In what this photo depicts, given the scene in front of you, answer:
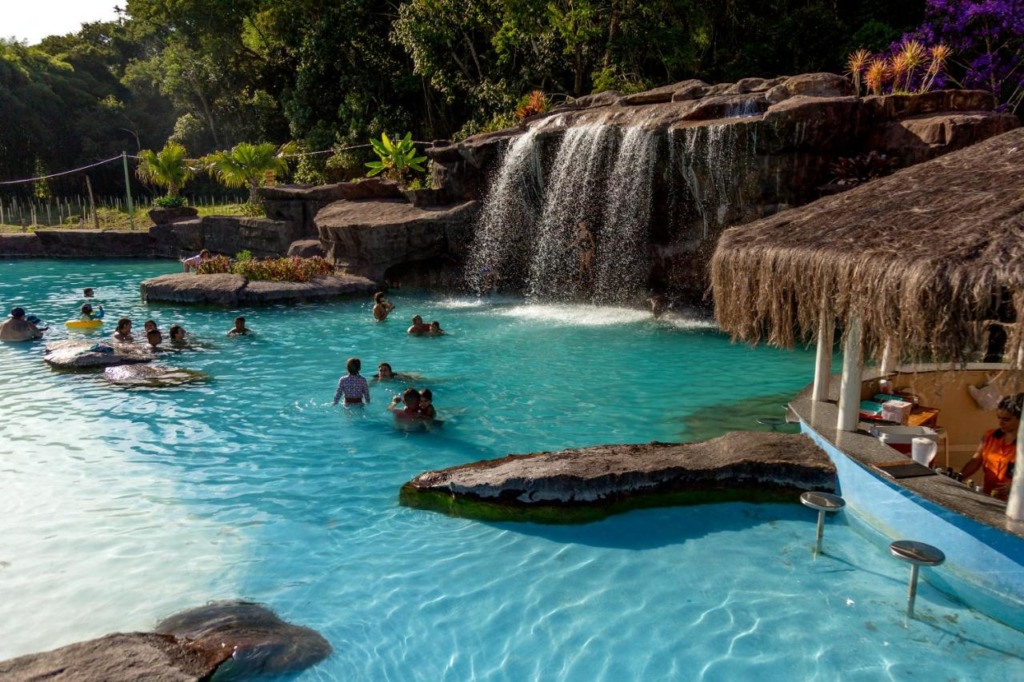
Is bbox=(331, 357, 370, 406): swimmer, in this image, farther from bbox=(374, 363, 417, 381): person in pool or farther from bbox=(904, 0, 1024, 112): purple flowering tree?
bbox=(904, 0, 1024, 112): purple flowering tree

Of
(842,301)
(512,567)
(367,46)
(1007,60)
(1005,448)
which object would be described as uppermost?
(367,46)

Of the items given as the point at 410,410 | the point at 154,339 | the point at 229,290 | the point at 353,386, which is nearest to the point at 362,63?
the point at 229,290

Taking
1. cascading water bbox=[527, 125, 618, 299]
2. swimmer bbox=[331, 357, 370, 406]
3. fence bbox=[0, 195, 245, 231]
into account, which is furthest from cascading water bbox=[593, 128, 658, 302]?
fence bbox=[0, 195, 245, 231]

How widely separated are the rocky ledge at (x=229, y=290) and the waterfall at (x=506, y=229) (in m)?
4.08

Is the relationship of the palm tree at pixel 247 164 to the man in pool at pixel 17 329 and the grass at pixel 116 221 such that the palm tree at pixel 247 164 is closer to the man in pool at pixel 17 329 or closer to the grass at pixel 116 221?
the grass at pixel 116 221

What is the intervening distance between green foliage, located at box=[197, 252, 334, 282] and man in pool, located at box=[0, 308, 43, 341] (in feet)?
21.1

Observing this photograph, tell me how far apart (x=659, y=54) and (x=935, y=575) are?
845 inches

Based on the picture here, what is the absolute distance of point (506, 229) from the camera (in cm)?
2097

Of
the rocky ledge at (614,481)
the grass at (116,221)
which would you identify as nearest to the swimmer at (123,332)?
the rocky ledge at (614,481)

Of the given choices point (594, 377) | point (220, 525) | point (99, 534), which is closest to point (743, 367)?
point (594, 377)

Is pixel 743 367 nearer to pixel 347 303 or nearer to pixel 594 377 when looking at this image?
pixel 594 377

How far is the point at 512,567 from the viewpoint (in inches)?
248

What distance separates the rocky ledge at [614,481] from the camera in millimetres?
7188

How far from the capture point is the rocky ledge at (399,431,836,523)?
7.19 meters
